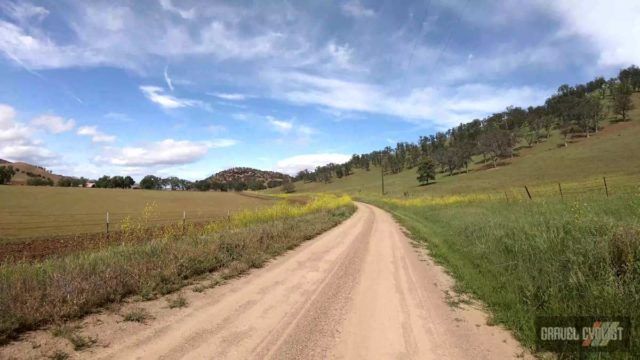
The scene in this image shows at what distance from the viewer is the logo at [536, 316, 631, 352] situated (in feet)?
16.4

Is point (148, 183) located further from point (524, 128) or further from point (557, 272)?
point (557, 272)

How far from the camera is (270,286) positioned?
8.27 m

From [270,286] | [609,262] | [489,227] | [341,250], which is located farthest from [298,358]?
[489,227]

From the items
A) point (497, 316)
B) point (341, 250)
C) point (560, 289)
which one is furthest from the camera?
point (341, 250)

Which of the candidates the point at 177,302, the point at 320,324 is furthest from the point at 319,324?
the point at 177,302

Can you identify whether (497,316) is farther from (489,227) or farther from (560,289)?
(489,227)

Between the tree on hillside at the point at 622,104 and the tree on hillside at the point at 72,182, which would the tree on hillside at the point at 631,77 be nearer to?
the tree on hillside at the point at 622,104

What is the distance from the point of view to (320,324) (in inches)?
235

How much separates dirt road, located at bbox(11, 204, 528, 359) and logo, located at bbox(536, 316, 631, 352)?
0.53 m

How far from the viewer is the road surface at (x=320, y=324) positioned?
16.1 ft

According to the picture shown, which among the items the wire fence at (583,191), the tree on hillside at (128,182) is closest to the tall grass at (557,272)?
the wire fence at (583,191)

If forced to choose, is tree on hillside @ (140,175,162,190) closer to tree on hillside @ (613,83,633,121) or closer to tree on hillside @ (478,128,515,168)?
tree on hillside @ (478,128,515,168)

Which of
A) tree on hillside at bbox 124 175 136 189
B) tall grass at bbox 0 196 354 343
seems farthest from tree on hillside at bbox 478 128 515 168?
tree on hillside at bbox 124 175 136 189

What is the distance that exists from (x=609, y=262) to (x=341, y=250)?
27.4 ft
